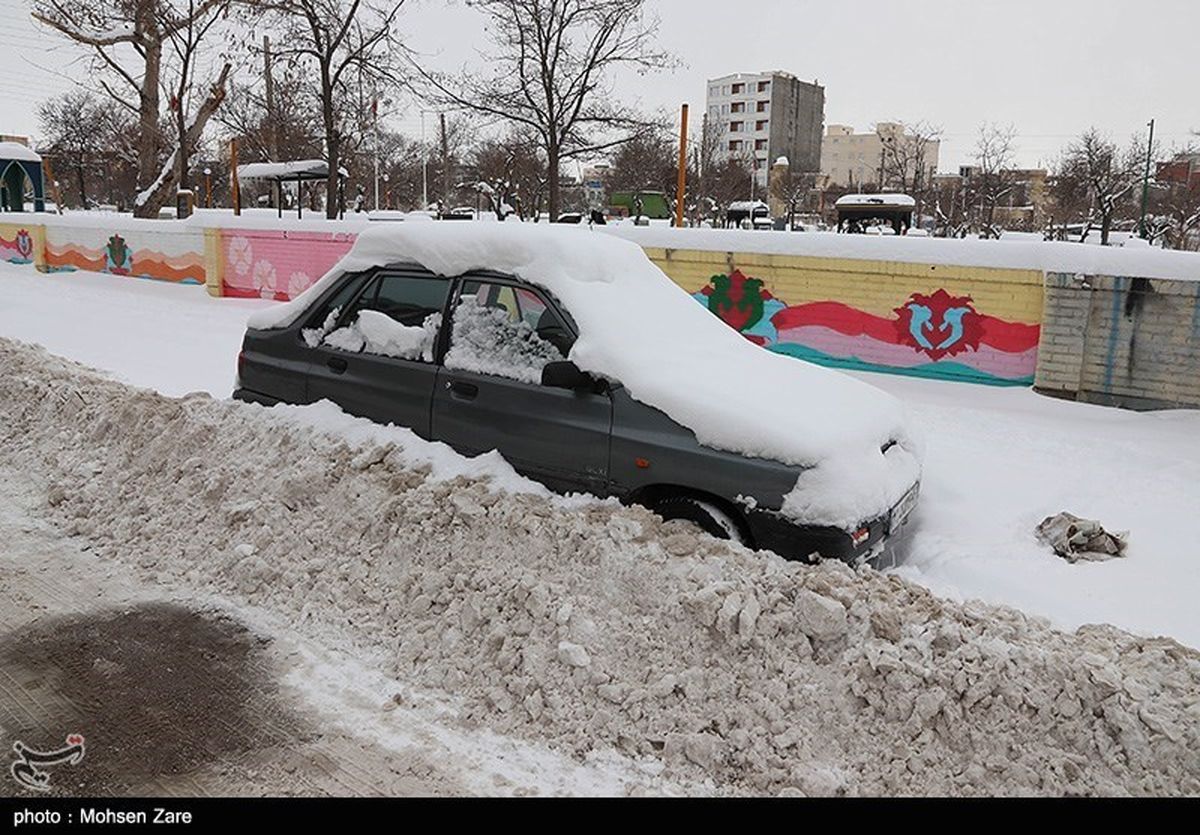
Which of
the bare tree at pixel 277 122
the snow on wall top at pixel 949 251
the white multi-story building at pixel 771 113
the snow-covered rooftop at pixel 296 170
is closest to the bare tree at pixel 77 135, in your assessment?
the bare tree at pixel 277 122

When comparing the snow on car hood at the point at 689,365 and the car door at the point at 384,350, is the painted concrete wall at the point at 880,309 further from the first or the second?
the car door at the point at 384,350

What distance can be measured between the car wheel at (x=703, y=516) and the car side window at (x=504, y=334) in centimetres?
99

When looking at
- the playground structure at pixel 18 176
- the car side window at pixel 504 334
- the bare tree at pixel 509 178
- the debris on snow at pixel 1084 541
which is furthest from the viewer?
the bare tree at pixel 509 178

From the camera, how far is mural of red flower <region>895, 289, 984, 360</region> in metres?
9.91

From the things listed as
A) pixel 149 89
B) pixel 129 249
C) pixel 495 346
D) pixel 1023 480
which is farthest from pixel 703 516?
pixel 149 89

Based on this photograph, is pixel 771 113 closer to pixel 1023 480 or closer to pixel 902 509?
pixel 1023 480

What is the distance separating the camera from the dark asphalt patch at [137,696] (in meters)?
3.37

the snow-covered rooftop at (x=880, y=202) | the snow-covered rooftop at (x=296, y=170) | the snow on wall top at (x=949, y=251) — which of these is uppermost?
→ the snow-covered rooftop at (x=296, y=170)

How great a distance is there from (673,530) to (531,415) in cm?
104

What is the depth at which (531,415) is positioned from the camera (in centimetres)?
480

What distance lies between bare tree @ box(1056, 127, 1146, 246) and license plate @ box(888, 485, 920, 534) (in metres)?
33.9

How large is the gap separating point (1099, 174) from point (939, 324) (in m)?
32.0
